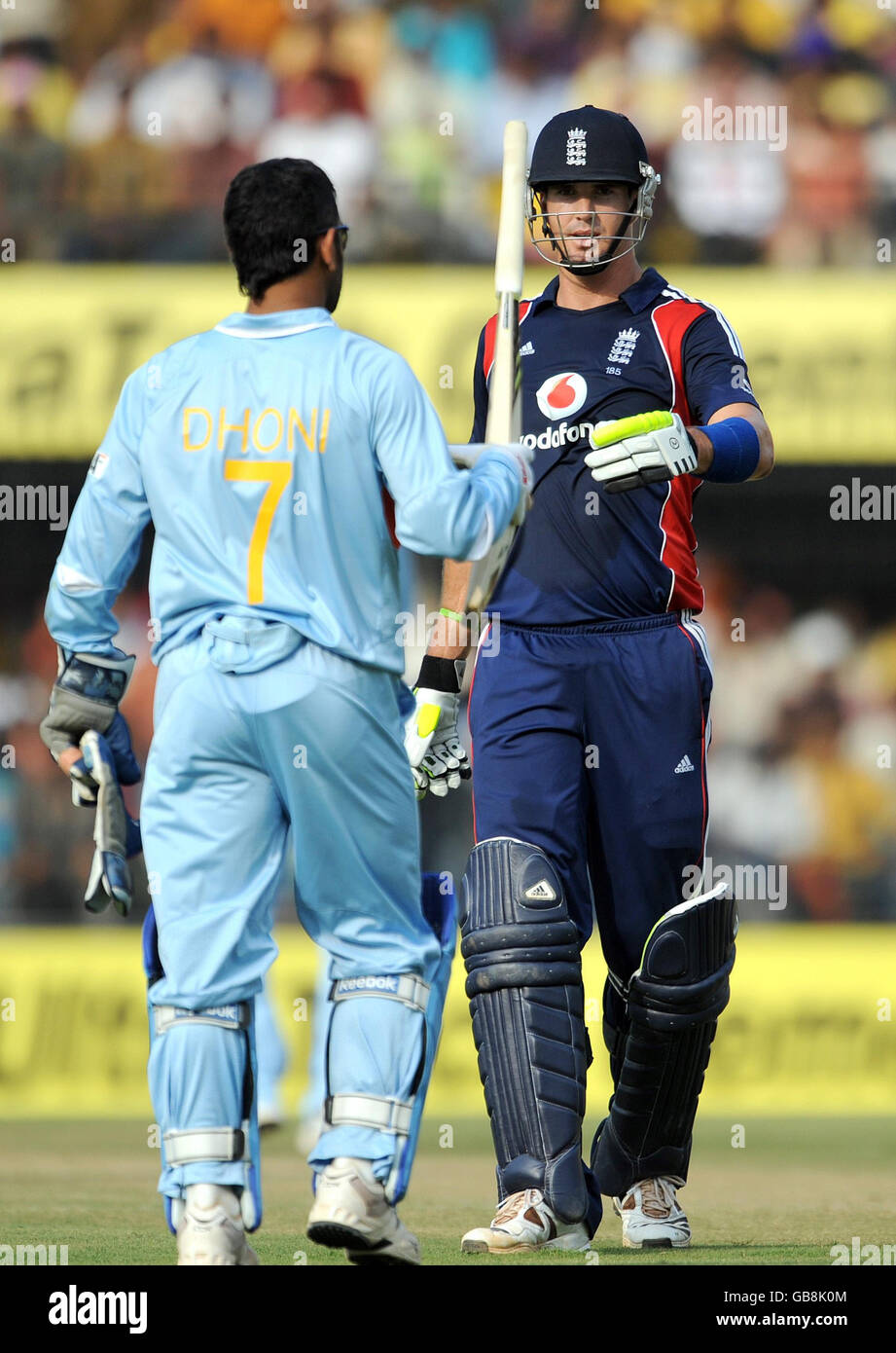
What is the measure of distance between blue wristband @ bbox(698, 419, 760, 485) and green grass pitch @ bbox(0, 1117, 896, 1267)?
4.91ft

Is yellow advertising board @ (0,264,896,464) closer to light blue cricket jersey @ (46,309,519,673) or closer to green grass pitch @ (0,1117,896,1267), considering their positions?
green grass pitch @ (0,1117,896,1267)

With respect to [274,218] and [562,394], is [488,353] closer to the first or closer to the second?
[562,394]

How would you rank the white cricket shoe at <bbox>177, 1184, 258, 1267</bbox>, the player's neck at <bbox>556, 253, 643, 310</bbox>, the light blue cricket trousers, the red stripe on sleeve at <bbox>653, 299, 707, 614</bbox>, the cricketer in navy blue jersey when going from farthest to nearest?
the player's neck at <bbox>556, 253, 643, 310</bbox> → the red stripe on sleeve at <bbox>653, 299, 707, 614</bbox> → the cricketer in navy blue jersey → the light blue cricket trousers → the white cricket shoe at <bbox>177, 1184, 258, 1267</bbox>

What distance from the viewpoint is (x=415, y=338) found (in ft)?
35.4

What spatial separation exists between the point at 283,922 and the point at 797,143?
195 inches

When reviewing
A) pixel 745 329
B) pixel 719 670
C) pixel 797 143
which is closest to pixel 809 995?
pixel 719 670

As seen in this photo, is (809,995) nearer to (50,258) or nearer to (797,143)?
(797,143)

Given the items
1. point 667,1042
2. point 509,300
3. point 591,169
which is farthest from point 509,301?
point 667,1042

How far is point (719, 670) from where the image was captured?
11547mm

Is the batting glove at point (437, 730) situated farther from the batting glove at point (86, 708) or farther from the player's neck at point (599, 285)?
the player's neck at point (599, 285)

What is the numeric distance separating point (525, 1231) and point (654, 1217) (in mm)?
461

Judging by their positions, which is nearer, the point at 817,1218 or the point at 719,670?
the point at 817,1218

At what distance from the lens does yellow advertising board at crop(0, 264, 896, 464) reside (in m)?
10.8

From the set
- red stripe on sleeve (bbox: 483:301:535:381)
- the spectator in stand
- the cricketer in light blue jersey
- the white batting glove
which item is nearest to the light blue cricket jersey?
the cricketer in light blue jersey
